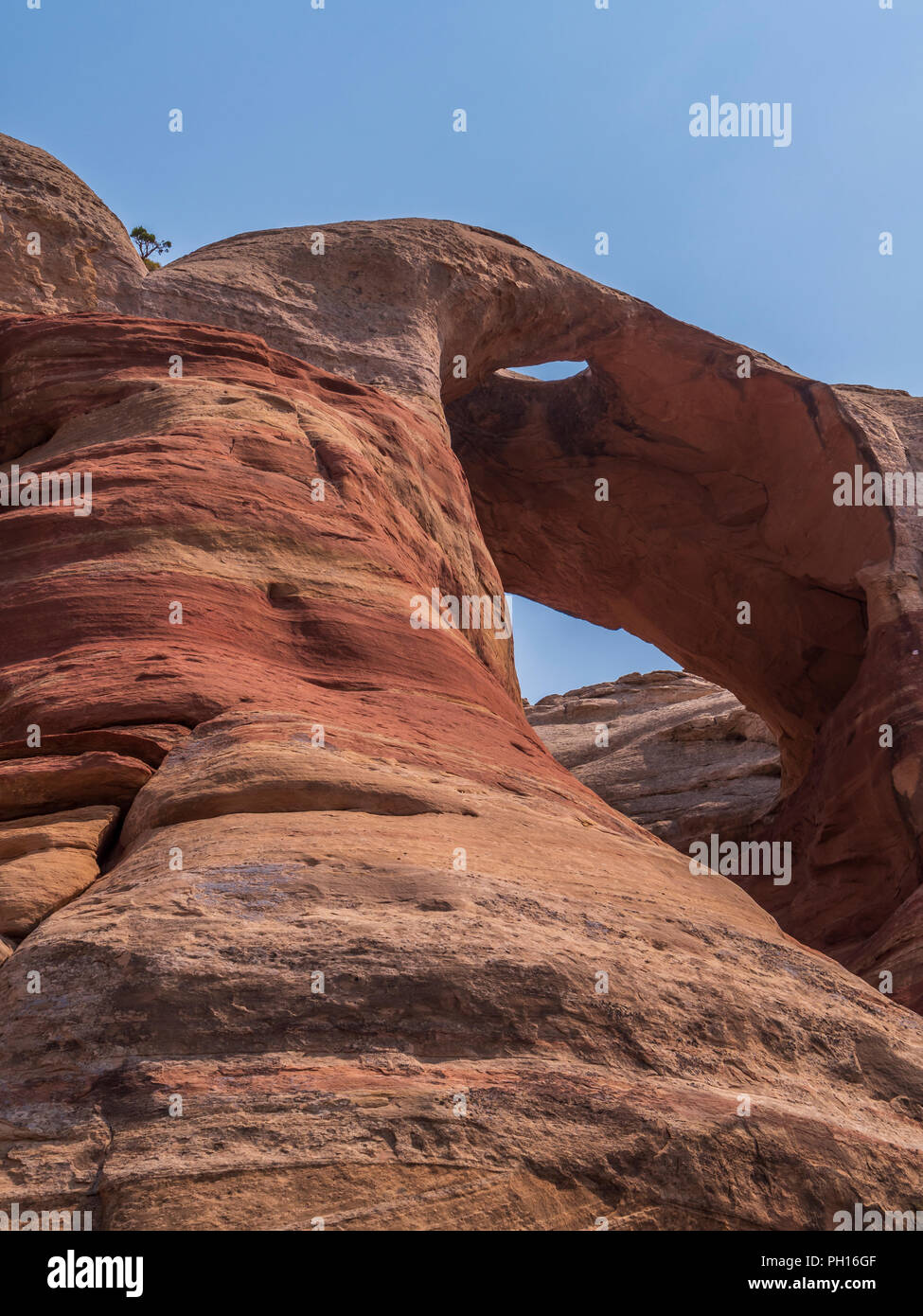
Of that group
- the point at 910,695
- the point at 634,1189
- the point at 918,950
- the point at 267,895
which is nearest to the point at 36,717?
the point at 267,895

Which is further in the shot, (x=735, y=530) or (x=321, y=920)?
(x=735, y=530)

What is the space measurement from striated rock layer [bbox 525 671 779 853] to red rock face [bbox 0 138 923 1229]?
9985 millimetres

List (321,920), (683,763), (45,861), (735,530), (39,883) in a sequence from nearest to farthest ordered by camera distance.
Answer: (321,920), (39,883), (45,861), (735,530), (683,763)

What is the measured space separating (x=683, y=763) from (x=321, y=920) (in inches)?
683

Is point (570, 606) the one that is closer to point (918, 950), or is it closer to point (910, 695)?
point (910, 695)

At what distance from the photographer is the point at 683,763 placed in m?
21.0

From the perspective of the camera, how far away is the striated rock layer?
1903cm

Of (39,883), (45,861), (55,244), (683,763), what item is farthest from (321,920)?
(683,763)

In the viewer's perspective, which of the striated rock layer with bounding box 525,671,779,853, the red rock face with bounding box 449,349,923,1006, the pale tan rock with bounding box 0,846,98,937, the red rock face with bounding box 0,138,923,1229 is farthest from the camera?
the striated rock layer with bounding box 525,671,779,853

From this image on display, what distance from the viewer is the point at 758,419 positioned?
17156mm

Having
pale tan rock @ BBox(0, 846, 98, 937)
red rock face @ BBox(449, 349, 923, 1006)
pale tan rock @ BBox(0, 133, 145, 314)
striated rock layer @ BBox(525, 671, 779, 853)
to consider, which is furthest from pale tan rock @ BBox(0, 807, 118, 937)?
striated rock layer @ BBox(525, 671, 779, 853)

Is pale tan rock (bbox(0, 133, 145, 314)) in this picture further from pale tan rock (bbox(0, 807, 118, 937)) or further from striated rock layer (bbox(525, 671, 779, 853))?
striated rock layer (bbox(525, 671, 779, 853))

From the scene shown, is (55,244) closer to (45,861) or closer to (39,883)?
(45,861)

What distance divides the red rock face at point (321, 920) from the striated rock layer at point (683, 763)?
9985 millimetres
